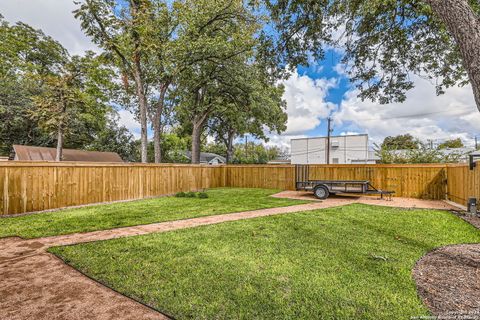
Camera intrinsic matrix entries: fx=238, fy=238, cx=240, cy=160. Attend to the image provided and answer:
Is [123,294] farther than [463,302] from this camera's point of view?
Yes

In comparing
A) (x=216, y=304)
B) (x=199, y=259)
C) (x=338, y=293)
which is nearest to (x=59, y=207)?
(x=199, y=259)

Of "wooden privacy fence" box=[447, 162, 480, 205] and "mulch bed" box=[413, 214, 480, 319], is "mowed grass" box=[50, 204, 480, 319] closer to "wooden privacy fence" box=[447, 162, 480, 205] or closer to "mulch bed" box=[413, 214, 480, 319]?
"mulch bed" box=[413, 214, 480, 319]

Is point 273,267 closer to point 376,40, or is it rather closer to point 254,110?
point 376,40

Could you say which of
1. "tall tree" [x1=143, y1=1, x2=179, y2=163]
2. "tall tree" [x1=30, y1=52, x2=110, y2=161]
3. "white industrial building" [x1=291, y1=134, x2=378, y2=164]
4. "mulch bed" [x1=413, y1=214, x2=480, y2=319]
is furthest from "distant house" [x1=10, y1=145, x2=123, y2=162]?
"white industrial building" [x1=291, y1=134, x2=378, y2=164]

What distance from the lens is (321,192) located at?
9641 millimetres

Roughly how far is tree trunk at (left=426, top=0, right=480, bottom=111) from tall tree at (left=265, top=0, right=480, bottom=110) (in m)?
3.43

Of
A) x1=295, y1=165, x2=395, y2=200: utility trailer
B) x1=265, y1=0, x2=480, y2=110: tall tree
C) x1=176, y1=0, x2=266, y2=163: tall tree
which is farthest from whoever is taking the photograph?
x1=176, y1=0, x2=266, y2=163: tall tree

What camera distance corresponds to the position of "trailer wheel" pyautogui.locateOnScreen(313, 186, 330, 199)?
9.52 metres

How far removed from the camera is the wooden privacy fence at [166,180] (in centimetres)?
642

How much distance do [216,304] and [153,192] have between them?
29.2 ft

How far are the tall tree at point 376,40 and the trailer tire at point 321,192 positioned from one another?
3.98 meters

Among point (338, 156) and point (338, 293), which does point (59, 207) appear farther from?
point (338, 156)

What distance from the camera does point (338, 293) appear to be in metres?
2.31

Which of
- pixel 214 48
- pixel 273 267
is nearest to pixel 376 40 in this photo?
pixel 273 267
